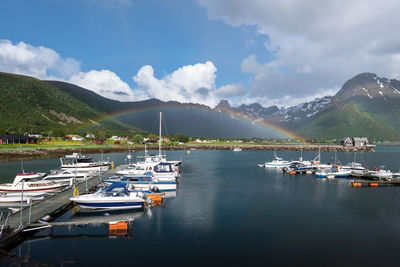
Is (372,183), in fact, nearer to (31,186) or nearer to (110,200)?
(110,200)

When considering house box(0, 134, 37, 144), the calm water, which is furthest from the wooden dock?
house box(0, 134, 37, 144)

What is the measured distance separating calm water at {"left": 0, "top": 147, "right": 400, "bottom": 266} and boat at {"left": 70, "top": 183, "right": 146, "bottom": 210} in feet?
3.94

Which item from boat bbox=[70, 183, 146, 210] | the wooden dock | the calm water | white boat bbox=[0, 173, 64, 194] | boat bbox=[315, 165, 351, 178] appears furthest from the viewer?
boat bbox=[315, 165, 351, 178]

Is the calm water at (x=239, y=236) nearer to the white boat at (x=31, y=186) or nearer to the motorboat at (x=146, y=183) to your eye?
the motorboat at (x=146, y=183)

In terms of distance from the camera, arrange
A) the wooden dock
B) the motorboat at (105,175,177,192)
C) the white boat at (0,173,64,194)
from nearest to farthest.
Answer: the wooden dock < the white boat at (0,173,64,194) < the motorboat at (105,175,177,192)

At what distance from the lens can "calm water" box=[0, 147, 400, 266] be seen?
2238 cm

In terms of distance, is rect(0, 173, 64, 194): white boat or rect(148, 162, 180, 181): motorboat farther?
rect(148, 162, 180, 181): motorboat

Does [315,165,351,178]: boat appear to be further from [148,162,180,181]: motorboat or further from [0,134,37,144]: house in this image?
[0,134,37,144]: house

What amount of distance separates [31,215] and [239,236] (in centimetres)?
2293

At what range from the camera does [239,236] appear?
2739cm

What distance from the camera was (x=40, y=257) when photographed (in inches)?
863

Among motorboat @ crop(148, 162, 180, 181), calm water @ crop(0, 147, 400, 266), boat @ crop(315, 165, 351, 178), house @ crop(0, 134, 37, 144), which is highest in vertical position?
house @ crop(0, 134, 37, 144)

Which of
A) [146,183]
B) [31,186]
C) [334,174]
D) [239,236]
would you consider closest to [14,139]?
[31,186]

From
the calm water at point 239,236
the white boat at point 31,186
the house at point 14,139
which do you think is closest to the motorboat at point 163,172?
the calm water at point 239,236
